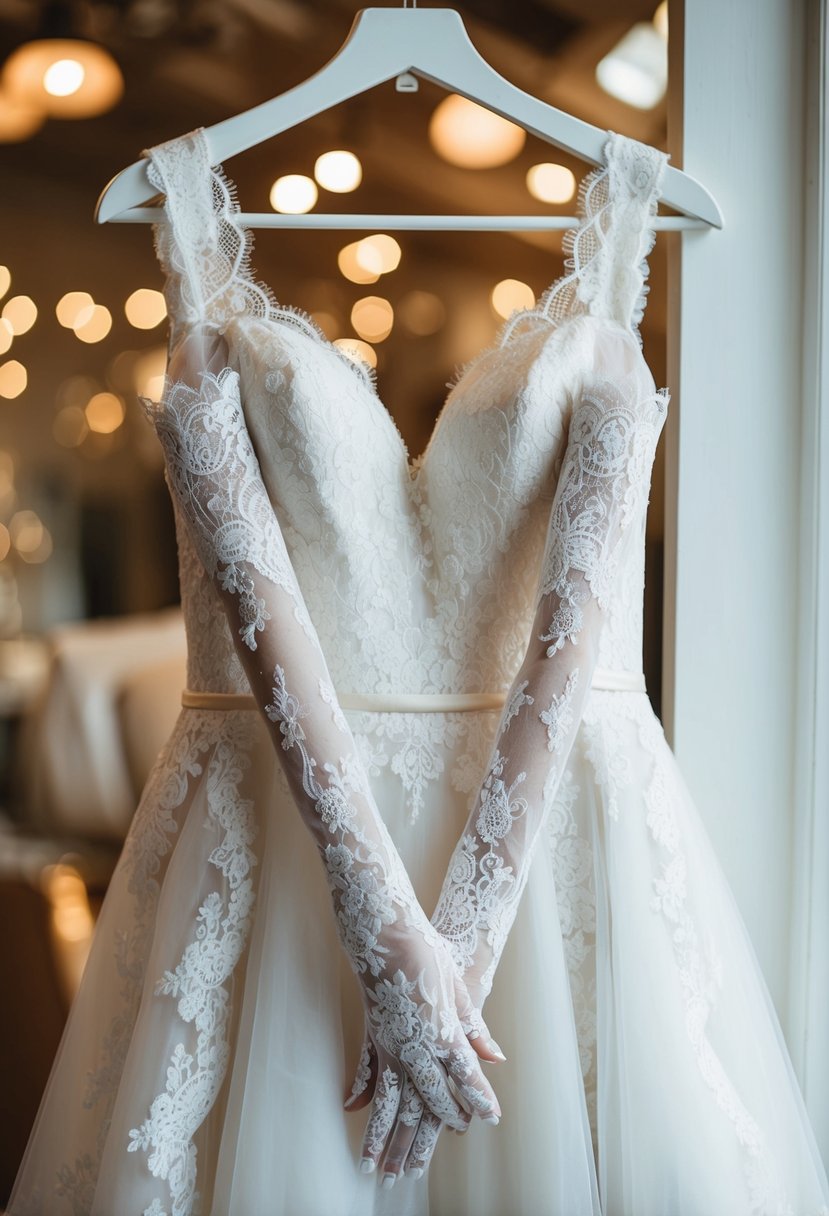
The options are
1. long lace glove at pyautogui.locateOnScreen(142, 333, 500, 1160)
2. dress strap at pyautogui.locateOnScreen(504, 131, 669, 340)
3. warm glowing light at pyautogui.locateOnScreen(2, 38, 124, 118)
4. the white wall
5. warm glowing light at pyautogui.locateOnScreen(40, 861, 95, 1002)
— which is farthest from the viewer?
warm glowing light at pyautogui.locateOnScreen(40, 861, 95, 1002)

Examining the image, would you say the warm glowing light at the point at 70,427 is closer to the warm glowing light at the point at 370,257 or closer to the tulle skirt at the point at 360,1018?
the warm glowing light at the point at 370,257

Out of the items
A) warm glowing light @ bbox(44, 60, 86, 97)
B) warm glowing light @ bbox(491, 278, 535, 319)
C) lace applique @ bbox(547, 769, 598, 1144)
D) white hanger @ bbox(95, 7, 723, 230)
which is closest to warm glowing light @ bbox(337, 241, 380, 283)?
warm glowing light @ bbox(491, 278, 535, 319)

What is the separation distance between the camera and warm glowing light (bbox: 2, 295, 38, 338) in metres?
1.55

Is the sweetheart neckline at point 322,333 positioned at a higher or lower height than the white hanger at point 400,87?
lower

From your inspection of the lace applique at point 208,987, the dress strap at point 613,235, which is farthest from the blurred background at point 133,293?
the lace applique at point 208,987

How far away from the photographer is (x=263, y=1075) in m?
0.92

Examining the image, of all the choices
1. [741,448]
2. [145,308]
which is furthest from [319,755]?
[145,308]

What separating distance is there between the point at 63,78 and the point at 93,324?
37 cm

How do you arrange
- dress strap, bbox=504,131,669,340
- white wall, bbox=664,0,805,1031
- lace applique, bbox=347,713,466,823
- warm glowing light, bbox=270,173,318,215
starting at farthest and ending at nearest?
warm glowing light, bbox=270,173,318,215, white wall, bbox=664,0,805,1031, dress strap, bbox=504,131,669,340, lace applique, bbox=347,713,466,823

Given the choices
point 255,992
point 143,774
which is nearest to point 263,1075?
point 255,992

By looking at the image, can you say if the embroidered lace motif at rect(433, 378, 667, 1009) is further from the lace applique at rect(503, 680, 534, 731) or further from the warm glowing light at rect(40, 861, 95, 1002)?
the warm glowing light at rect(40, 861, 95, 1002)

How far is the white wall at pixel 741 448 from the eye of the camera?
4.13 feet

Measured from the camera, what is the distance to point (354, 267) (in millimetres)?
1420

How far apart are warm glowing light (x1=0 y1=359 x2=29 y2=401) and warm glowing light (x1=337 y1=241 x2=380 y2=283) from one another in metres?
0.55
